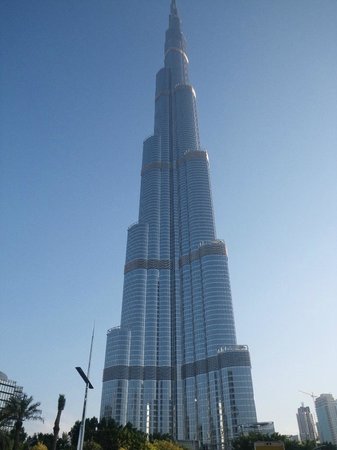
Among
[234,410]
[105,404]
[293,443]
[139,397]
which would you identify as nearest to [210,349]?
[234,410]

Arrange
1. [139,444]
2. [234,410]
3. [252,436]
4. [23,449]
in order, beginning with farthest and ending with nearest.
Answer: [234,410]
[252,436]
[139,444]
[23,449]

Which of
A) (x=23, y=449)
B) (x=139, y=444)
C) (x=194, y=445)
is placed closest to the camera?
(x=23, y=449)

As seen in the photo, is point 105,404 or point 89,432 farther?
point 105,404

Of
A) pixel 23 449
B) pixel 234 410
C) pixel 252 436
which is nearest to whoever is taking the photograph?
pixel 23 449

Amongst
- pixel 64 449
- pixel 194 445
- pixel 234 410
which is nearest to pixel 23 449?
pixel 64 449

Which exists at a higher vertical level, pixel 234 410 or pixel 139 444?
pixel 234 410

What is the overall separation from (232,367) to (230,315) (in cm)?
2613

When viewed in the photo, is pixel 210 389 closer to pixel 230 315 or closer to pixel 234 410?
pixel 234 410

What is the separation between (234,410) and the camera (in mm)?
173125

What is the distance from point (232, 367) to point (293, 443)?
100608 mm

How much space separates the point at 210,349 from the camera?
191875 millimetres

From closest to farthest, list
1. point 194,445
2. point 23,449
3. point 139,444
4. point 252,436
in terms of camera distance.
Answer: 1. point 23,449
2. point 139,444
3. point 252,436
4. point 194,445

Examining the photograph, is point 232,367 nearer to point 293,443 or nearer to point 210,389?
point 210,389

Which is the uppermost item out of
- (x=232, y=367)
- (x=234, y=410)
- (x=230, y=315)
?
(x=230, y=315)
